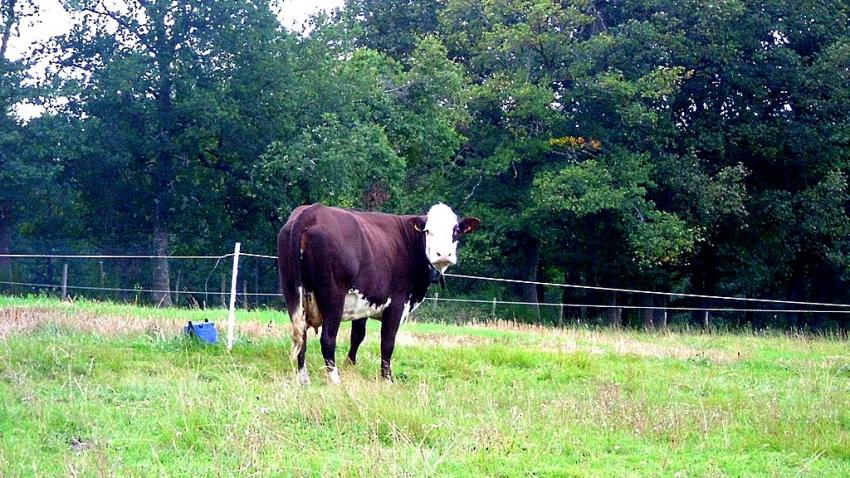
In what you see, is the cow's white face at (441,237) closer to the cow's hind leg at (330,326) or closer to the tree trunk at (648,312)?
the cow's hind leg at (330,326)

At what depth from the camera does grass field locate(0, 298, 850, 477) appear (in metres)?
6.50

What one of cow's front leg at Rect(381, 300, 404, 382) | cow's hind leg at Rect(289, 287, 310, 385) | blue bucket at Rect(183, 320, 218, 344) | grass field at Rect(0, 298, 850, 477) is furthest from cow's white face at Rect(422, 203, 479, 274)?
blue bucket at Rect(183, 320, 218, 344)

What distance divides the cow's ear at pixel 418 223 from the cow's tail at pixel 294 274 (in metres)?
1.68

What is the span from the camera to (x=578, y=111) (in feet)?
102

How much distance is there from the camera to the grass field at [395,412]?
650cm

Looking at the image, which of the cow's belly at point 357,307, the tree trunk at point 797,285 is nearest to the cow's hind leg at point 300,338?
the cow's belly at point 357,307

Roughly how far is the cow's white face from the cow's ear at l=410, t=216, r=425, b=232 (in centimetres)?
6

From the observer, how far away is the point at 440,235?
11.4 meters

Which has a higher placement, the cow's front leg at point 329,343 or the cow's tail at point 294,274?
the cow's tail at point 294,274

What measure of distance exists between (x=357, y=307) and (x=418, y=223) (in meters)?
1.47

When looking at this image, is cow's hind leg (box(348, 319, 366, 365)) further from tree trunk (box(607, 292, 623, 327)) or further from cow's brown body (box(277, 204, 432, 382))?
tree trunk (box(607, 292, 623, 327))

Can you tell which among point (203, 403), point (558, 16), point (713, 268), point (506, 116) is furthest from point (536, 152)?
point (203, 403)

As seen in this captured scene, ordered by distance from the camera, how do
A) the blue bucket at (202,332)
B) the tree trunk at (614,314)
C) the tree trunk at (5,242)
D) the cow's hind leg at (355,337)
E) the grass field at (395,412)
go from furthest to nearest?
the tree trunk at (614,314) < the tree trunk at (5,242) < the blue bucket at (202,332) < the cow's hind leg at (355,337) < the grass field at (395,412)

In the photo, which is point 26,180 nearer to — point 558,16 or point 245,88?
point 245,88
